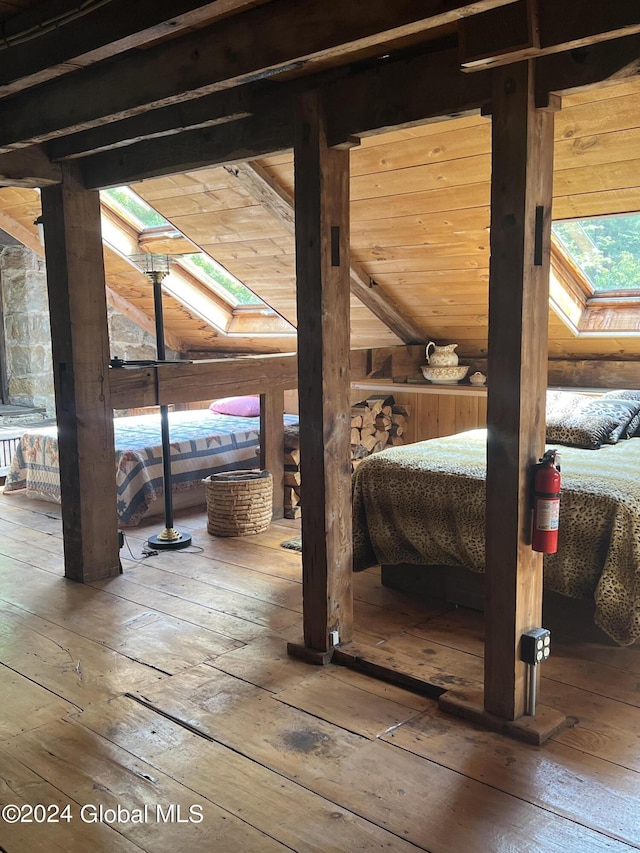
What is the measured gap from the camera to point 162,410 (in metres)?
4.37

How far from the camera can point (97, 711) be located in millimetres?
2609

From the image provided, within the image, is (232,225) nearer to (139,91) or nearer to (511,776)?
(139,91)

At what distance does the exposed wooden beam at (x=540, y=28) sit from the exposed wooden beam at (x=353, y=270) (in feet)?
6.15

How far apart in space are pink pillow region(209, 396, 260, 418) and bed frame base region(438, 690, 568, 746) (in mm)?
3667

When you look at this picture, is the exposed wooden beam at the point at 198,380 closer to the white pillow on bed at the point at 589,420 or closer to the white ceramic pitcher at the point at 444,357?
the white ceramic pitcher at the point at 444,357

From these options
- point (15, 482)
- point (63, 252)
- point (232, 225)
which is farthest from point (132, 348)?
point (63, 252)

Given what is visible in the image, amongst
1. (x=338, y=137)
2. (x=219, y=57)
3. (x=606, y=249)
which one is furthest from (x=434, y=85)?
(x=606, y=249)

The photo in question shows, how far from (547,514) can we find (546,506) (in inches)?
0.9

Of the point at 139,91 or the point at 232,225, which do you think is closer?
the point at 139,91

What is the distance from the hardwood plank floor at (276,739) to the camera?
200 centimetres

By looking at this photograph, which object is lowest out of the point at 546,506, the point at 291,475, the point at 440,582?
the point at 440,582

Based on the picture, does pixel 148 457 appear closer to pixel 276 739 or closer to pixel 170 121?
pixel 170 121

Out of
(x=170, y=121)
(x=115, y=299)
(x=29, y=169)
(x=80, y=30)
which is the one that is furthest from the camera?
(x=115, y=299)

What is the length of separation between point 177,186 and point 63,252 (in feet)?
3.28
